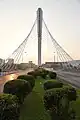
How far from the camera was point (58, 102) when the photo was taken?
8.73 m

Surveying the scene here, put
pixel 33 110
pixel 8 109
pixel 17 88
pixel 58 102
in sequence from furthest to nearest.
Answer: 1. pixel 33 110
2. pixel 17 88
3. pixel 58 102
4. pixel 8 109

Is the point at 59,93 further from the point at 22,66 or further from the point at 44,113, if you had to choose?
the point at 22,66

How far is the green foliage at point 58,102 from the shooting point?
872cm

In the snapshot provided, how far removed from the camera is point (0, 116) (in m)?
7.12

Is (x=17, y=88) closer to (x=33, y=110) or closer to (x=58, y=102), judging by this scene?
(x=33, y=110)

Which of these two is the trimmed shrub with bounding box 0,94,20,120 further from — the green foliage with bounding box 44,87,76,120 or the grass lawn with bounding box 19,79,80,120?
the grass lawn with bounding box 19,79,80,120

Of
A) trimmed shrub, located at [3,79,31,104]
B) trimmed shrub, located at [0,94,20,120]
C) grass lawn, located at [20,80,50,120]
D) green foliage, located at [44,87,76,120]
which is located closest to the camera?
trimmed shrub, located at [0,94,20,120]

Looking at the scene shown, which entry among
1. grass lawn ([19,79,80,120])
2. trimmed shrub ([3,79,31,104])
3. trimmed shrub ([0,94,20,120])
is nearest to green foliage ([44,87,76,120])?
grass lawn ([19,79,80,120])

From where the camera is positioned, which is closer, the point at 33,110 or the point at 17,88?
the point at 17,88

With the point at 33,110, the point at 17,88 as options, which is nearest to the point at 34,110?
the point at 33,110

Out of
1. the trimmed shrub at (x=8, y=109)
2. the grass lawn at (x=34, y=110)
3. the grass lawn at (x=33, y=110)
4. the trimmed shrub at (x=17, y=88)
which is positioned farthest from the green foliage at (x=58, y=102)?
the trimmed shrub at (x=17, y=88)

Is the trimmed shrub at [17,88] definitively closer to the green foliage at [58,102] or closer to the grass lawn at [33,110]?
the grass lawn at [33,110]

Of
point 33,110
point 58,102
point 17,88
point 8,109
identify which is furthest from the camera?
point 33,110

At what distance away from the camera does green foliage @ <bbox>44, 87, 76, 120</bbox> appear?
8.72 m
